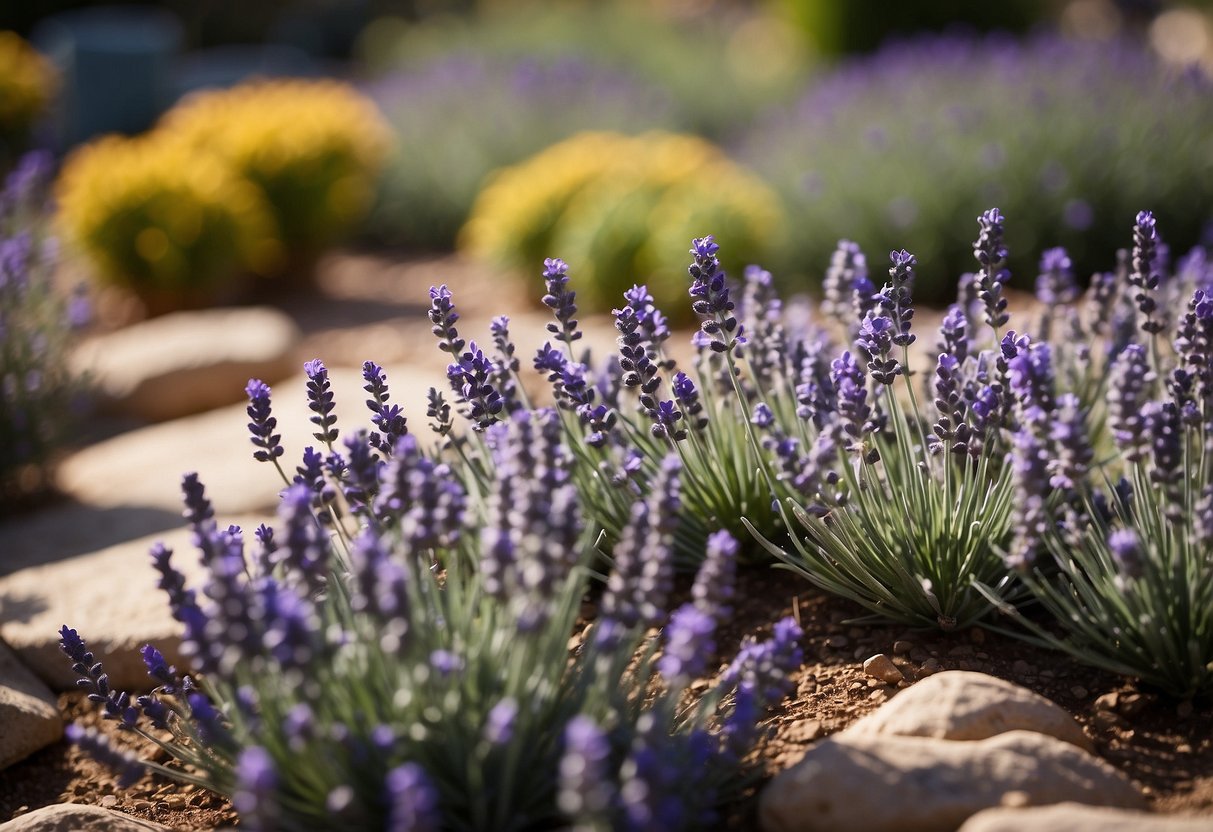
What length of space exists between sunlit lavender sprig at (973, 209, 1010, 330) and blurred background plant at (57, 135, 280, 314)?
5829 millimetres

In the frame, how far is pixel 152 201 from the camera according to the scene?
7.62 meters

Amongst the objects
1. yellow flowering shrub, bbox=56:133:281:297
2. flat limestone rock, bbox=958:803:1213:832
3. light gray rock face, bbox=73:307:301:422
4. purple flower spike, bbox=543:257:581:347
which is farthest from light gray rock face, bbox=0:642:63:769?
yellow flowering shrub, bbox=56:133:281:297

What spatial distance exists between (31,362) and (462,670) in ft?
12.0

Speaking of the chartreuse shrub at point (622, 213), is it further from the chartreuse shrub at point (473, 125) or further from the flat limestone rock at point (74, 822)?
the flat limestone rock at point (74, 822)

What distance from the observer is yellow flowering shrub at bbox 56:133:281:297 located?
24.8 feet

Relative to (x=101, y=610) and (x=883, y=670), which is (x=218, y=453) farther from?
(x=883, y=670)

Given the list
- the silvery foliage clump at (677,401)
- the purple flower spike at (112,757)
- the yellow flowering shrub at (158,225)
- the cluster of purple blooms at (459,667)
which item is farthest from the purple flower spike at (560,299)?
the yellow flowering shrub at (158,225)

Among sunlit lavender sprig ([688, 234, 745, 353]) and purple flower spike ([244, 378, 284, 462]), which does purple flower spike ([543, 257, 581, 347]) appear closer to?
sunlit lavender sprig ([688, 234, 745, 353])

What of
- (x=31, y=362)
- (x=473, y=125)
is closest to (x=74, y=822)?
(x=31, y=362)

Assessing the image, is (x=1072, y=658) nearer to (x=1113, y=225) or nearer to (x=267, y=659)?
(x=267, y=659)

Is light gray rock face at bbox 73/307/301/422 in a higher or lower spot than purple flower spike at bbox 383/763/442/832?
lower

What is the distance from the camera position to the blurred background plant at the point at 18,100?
34.4 ft

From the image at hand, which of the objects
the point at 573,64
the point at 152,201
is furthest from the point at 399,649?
the point at 573,64

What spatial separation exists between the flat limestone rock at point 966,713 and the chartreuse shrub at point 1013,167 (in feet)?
13.9
